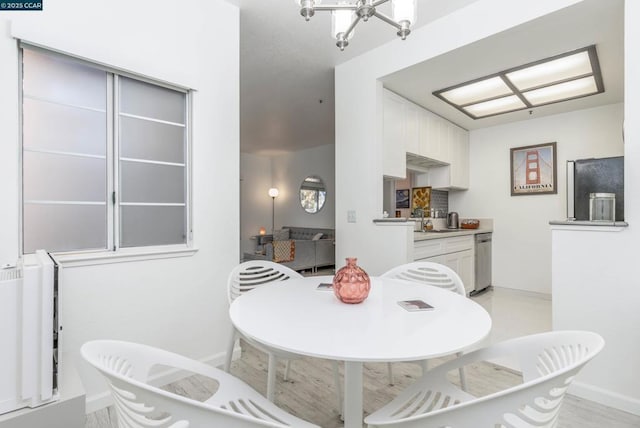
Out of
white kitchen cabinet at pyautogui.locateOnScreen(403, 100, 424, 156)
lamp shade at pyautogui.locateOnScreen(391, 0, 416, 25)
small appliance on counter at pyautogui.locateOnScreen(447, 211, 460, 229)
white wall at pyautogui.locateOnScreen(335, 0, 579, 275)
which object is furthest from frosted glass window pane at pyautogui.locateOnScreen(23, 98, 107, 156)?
small appliance on counter at pyautogui.locateOnScreen(447, 211, 460, 229)

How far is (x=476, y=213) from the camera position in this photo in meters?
4.68

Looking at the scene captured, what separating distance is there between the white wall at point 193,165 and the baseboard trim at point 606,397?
2320mm

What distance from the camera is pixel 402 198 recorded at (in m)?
4.82

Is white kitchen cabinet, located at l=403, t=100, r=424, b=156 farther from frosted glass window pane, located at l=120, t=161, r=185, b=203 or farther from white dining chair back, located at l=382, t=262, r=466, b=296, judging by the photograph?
frosted glass window pane, located at l=120, t=161, r=185, b=203

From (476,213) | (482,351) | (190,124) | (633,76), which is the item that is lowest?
(482,351)

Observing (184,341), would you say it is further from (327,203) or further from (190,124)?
(327,203)

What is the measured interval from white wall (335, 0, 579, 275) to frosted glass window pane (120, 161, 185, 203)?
1.66 m

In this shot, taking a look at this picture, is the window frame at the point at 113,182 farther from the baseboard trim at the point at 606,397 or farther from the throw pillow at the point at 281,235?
the throw pillow at the point at 281,235

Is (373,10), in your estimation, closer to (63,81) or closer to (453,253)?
(63,81)

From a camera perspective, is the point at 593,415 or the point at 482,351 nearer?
the point at 482,351

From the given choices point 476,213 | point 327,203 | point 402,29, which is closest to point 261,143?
point 327,203

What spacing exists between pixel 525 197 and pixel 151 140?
4.40 meters

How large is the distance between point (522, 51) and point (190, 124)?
2.64 m

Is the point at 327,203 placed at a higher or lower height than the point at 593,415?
higher
